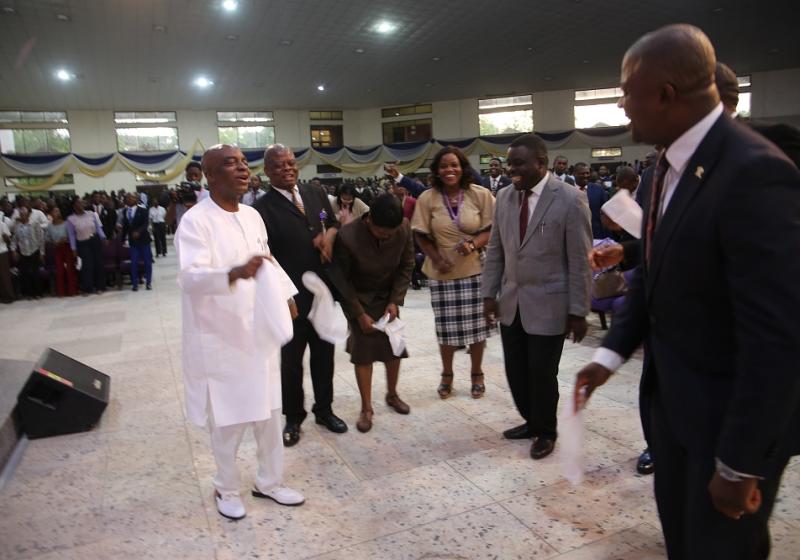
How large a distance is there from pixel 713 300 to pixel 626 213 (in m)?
0.95

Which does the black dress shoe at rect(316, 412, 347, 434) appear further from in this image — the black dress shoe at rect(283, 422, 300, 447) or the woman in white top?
the woman in white top

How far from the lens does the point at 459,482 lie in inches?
105

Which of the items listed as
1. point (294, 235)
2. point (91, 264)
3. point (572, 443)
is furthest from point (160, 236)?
point (572, 443)

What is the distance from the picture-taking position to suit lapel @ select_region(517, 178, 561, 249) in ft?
9.05

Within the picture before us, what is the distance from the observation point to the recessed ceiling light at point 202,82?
16684mm

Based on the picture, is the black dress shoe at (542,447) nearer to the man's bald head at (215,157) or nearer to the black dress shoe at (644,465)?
the black dress shoe at (644,465)

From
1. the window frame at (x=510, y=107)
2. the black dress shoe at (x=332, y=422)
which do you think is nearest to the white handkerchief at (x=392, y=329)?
the black dress shoe at (x=332, y=422)

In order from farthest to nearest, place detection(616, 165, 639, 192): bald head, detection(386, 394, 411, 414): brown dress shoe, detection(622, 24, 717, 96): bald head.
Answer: detection(616, 165, 639, 192): bald head
detection(386, 394, 411, 414): brown dress shoe
detection(622, 24, 717, 96): bald head

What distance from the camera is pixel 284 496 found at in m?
2.54

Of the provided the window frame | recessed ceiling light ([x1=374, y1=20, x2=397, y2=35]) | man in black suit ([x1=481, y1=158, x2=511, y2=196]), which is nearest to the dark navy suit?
man in black suit ([x1=481, y1=158, x2=511, y2=196])

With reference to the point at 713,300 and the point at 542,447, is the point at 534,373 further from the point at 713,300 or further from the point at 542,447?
the point at 713,300

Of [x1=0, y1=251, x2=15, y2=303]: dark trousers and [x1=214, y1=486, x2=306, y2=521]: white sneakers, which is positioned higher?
[x1=0, y1=251, x2=15, y2=303]: dark trousers

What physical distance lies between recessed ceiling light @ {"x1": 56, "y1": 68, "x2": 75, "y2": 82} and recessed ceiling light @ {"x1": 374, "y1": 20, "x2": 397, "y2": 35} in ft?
30.2

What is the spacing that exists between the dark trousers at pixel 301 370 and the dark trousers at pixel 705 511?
86.1 inches
